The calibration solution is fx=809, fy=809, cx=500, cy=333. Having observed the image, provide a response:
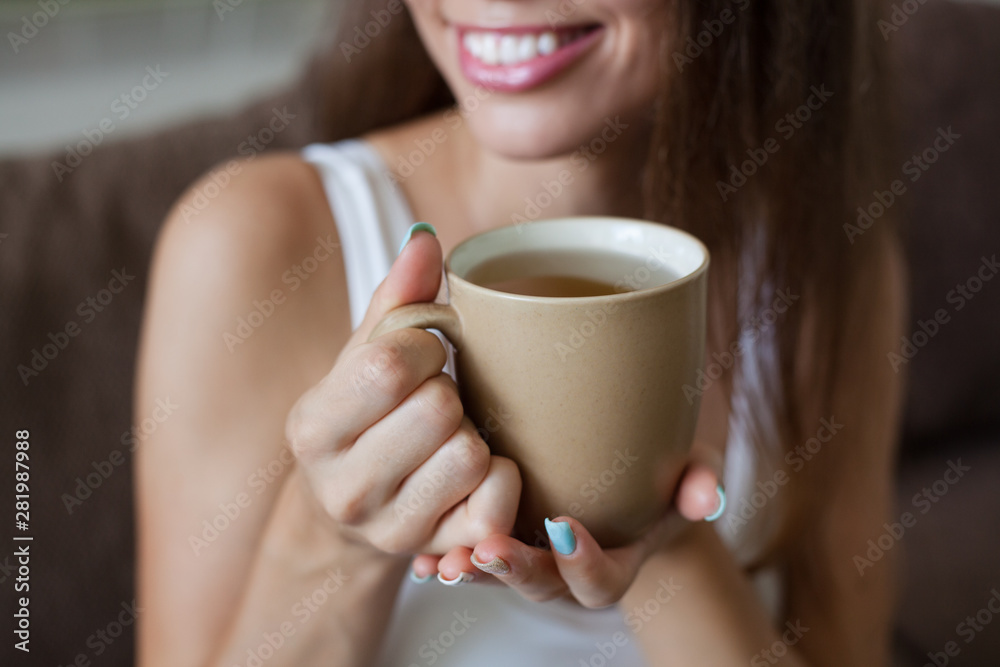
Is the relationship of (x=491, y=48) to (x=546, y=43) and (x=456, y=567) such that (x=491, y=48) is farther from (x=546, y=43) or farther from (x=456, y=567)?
(x=456, y=567)

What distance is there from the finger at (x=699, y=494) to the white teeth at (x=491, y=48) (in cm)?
45

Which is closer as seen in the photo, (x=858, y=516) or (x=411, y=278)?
(x=411, y=278)

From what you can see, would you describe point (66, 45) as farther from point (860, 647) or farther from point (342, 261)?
point (860, 647)

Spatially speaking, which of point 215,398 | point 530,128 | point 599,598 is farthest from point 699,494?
point 215,398

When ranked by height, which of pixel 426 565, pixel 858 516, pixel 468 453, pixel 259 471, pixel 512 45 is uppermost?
pixel 512 45

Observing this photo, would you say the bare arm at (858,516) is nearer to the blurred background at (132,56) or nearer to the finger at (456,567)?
the finger at (456,567)

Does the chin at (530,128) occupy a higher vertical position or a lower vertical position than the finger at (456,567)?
higher

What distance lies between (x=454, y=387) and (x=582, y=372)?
8cm

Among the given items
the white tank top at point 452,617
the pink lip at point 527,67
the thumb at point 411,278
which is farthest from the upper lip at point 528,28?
the thumb at point 411,278

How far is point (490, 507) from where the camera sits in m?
0.49

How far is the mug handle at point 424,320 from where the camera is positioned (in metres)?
0.47

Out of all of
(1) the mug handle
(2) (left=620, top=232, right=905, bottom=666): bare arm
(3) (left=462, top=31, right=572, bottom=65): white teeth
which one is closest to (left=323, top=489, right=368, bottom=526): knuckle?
(1) the mug handle

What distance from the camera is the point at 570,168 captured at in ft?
3.35

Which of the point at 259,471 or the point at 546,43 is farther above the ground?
the point at 546,43
